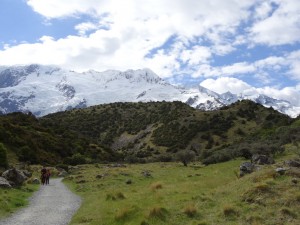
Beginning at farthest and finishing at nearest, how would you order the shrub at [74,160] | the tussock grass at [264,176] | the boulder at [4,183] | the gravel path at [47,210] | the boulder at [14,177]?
the shrub at [74,160]
the boulder at [14,177]
the boulder at [4,183]
the tussock grass at [264,176]
the gravel path at [47,210]

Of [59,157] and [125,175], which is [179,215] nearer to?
[125,175]

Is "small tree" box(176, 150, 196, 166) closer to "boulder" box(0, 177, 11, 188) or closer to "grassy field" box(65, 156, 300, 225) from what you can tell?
"boulder" box(0, 177, 11, 188)

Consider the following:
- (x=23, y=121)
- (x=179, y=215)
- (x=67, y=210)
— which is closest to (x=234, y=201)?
(x=179, y=215)

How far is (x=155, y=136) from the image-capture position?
6604 inches

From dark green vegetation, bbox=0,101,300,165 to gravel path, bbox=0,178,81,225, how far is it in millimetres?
35871

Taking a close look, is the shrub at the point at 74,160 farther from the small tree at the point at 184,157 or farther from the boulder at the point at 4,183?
the boulder at the point at 4,183

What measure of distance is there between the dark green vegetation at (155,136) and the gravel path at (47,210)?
1412 inches

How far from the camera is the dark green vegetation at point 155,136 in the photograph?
270 ft

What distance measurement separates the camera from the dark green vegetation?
3241 inches

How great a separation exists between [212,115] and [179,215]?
15407cm

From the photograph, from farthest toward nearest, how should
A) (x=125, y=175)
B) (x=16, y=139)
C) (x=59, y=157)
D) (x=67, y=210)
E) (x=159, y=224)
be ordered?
(x=59, y=157) → (x=16, y=139) → (x=125, y=175) → (x=67, y=210) → (x=159, y=224)

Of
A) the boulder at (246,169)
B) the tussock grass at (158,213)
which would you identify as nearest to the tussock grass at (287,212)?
the tussock grass at (158,213)

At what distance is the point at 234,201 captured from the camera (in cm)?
2234

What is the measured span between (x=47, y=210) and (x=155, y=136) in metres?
139
